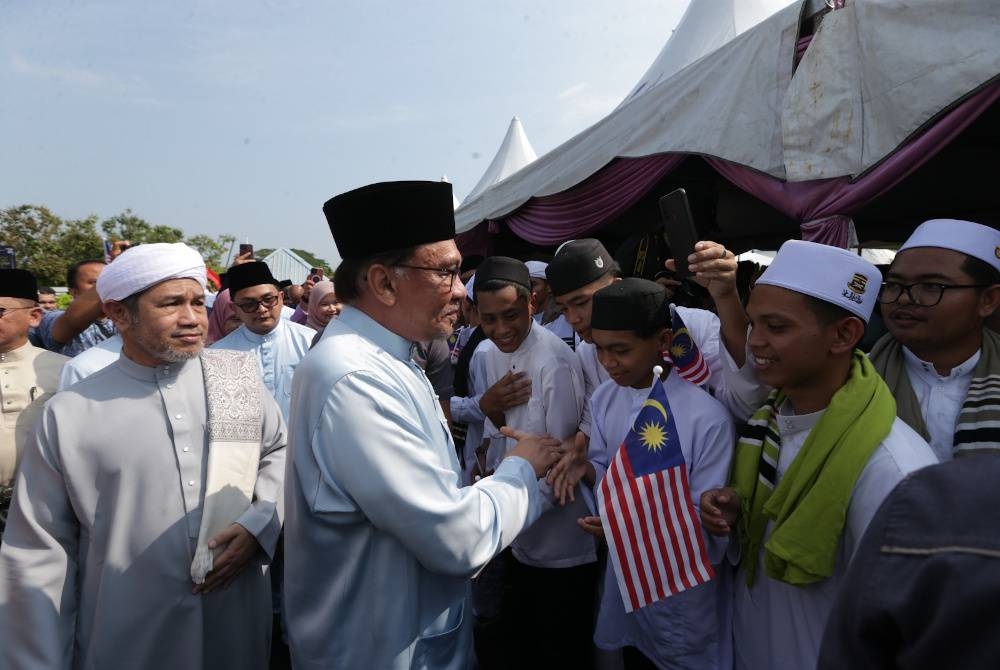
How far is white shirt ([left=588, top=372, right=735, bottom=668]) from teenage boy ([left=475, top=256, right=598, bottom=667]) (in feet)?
1.32

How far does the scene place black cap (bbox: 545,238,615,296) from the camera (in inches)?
114

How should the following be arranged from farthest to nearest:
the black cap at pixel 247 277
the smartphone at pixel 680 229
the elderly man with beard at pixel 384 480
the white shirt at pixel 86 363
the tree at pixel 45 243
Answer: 1. the tree at pixel 45 243
2. the black cap at pixel 247 277
3. the white shirt at pixel 86 363
4. the smartphone at pixel 680 229
5. the elderly man with beard at pixel 384 480

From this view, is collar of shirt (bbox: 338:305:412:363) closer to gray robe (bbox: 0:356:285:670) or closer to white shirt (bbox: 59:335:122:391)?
gray robe (bbox: 0:356:285:670)

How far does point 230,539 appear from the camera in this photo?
2.02 metres

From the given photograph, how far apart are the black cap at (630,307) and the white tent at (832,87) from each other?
7.65 feet

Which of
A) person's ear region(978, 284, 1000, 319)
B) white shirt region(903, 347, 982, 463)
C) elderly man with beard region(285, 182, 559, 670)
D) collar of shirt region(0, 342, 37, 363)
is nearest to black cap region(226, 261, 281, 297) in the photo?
collar of shirt region(0, 342, 37, 363)

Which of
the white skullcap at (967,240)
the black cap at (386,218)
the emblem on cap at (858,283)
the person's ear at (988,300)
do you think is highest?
the black cap at (386,218)


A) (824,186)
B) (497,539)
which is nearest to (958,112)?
(824,186)

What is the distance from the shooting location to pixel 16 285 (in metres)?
3.01

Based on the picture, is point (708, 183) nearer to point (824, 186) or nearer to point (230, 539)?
point (824, 186)

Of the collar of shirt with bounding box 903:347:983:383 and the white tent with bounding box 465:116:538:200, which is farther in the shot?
the white tent with bounding box 465:116:538:200

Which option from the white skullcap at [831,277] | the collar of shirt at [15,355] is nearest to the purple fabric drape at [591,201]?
the white skullcap at [831,277]

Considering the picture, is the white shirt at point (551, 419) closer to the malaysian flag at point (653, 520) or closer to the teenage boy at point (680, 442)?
the teenage boy at point (680, 442)

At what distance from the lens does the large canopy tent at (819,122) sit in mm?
3344
